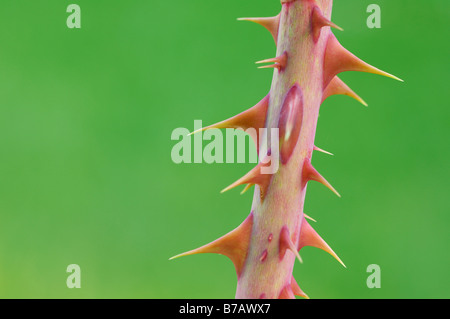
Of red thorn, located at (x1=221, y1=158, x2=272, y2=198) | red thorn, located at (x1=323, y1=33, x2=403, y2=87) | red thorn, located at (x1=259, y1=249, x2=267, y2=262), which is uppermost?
red thorn, located at (x1=323, y1=33, x2=403, y2=87)

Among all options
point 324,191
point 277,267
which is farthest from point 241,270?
point 324,191

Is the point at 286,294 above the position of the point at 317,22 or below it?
below

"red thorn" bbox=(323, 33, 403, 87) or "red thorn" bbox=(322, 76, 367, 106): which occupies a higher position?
"red thorn" bbox=(323, 33, 403, 87)

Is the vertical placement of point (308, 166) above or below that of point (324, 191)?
above

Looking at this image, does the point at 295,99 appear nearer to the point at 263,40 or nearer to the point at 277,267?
the point at 277,267

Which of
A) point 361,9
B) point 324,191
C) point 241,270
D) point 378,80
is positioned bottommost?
point 324,191
